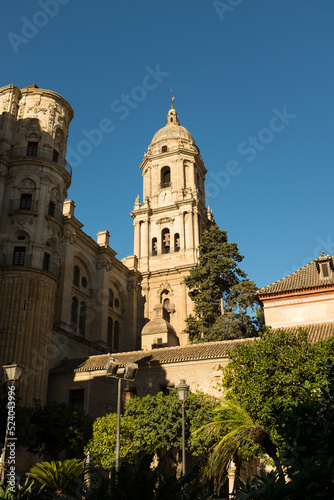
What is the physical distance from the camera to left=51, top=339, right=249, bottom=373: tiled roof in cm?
2975

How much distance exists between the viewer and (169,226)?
52.1m

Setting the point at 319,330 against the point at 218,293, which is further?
the point at 218,293

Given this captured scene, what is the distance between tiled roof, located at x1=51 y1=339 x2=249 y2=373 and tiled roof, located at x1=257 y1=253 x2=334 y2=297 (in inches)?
137

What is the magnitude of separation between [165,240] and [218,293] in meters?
12.7

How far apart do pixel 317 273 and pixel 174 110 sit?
4007 centimetres

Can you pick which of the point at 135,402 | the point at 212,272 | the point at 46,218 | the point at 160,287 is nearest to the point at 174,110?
the point at 160,287

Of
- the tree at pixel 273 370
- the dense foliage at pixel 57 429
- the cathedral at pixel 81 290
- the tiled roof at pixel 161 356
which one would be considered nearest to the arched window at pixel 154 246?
the cathedral at pixel 81 290

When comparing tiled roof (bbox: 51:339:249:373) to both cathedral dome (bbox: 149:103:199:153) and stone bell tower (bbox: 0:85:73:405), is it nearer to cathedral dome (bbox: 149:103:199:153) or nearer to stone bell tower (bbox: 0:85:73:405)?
stone bell tower (bbox: 0:85:73:405)

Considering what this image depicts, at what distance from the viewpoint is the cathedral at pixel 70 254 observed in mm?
30109

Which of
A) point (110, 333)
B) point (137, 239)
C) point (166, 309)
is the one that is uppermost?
point (137, 239)

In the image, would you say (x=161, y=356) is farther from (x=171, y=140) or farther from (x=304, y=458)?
(x=171, y=140)

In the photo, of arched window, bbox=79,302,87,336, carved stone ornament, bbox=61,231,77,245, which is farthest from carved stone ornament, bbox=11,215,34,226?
arched window, bbox=79,302,87,336

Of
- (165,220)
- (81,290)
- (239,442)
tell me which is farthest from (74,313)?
(239,442)

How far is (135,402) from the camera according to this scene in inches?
1021
